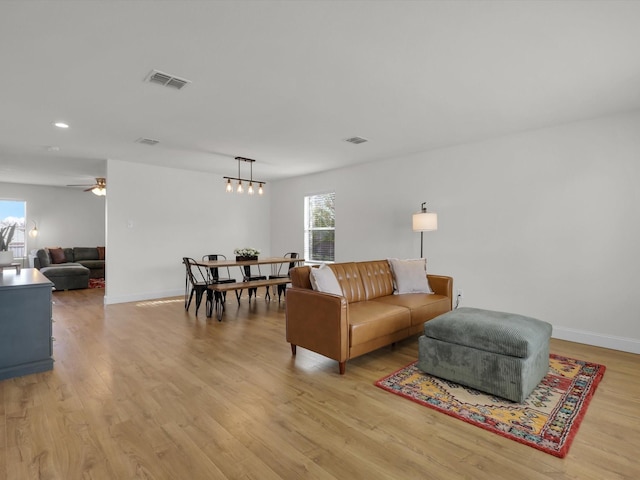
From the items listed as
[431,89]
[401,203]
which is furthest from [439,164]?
[431,89]

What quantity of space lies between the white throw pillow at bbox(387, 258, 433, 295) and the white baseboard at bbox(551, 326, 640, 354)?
1538mm

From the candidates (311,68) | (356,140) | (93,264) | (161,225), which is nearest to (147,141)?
(161,225)

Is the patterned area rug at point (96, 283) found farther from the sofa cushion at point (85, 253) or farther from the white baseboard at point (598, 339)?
the white baseboard at point (598, 339)

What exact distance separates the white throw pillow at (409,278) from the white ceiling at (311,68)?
1.69 meters

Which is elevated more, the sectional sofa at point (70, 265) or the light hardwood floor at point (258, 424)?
the sectional sofa at point (70, 265)

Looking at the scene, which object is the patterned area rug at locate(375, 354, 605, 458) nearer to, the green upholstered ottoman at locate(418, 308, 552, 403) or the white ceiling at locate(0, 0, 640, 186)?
the green upholstered ottoman at locate(418, 308, 552, 403)

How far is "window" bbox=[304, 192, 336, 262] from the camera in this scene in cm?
681

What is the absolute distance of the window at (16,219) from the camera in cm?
846

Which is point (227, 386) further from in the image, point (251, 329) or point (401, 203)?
point (401, 203)

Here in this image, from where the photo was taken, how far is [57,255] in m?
8.27

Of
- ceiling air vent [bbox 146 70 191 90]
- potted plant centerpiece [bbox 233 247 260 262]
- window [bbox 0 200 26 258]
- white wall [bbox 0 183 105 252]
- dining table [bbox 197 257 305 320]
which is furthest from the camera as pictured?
white wall [bbox 0 183 105 252]

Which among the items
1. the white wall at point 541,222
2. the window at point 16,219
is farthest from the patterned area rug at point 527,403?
the window at point 16,219

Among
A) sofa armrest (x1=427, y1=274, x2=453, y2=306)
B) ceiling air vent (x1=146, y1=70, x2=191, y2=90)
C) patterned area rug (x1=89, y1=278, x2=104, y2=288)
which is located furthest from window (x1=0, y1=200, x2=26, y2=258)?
sofa armrest (x1=427, y1=274, x2=453, y2=306)

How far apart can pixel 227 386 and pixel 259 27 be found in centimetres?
257
